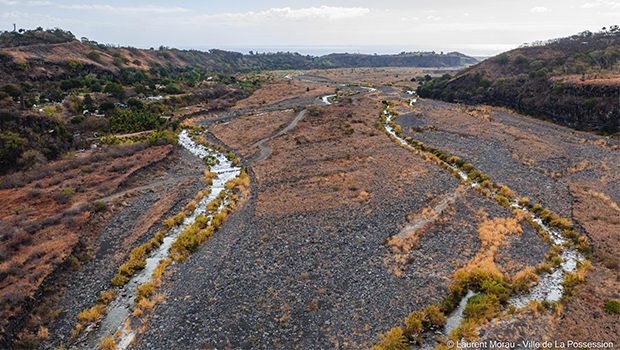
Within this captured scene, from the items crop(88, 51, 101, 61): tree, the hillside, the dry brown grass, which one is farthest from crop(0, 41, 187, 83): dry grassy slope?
the hillside

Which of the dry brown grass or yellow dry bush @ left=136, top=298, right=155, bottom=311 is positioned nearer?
yellow dry bush @ left=136, top=298, right=155, bottom=311

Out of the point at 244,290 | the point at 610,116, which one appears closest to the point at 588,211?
the point at 244,290

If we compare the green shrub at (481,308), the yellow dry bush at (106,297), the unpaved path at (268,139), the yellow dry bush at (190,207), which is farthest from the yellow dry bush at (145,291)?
the unpaved path at (268,139)

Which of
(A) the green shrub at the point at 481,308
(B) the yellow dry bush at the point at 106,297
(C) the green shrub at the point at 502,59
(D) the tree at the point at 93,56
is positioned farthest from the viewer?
(C) the green shrub at the point at 502,59

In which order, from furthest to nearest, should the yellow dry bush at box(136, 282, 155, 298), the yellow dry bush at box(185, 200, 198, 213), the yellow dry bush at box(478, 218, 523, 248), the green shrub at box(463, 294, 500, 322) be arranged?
the yellow dry bush at box(185, 200, 198, 213)
the yellow dry bush at box(478, 218, 523, 248)
the yellow dry bush at box(136, 282, 155, 298)
the green shrub at box(463, 294, 500, 322)

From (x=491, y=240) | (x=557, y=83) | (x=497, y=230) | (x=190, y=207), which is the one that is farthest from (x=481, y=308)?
(x=557, y=83)

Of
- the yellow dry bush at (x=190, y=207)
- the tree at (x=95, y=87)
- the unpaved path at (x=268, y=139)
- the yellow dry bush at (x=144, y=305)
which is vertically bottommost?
the yellow dry bush at (x=144, y=305)

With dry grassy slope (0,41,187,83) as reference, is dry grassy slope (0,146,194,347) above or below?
below

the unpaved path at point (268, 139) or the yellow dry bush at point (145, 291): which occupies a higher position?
the unpaved path at point (268, 139)

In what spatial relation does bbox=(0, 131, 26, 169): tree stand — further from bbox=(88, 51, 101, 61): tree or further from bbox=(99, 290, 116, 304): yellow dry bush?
bbox=(88, 51, 101, 61): tree

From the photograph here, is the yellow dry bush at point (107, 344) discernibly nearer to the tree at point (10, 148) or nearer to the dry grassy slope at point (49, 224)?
the dry grassy slope at point (49, 224)
